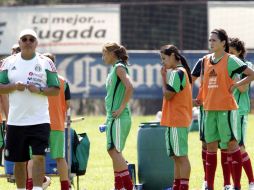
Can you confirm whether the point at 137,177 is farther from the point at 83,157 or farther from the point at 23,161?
the point at 23,161

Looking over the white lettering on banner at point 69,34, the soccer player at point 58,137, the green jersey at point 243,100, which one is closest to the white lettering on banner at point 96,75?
the white lettering on banner at point 69,34

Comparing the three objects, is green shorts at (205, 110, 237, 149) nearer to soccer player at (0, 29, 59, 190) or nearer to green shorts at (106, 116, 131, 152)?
green shorts at (106, 116, 131, 152)

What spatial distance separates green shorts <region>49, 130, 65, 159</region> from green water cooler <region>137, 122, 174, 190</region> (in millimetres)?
1289

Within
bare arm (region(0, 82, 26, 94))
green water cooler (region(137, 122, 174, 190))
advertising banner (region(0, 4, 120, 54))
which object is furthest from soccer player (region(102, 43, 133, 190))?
A: advertising banner (region(0, 4, 120, 54))

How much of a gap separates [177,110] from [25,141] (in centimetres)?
186

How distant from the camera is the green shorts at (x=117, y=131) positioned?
12.6 meters

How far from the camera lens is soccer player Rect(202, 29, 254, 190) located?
12648 millimetres

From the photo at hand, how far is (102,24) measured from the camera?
32906 mm

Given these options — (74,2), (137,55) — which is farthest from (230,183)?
(74,2)

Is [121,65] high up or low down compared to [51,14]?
down

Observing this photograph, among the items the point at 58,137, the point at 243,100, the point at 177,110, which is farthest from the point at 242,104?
the point at 58,137

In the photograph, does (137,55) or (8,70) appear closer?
(8,70)

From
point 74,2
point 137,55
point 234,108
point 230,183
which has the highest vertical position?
point 74,2

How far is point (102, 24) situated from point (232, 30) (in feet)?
13.1
